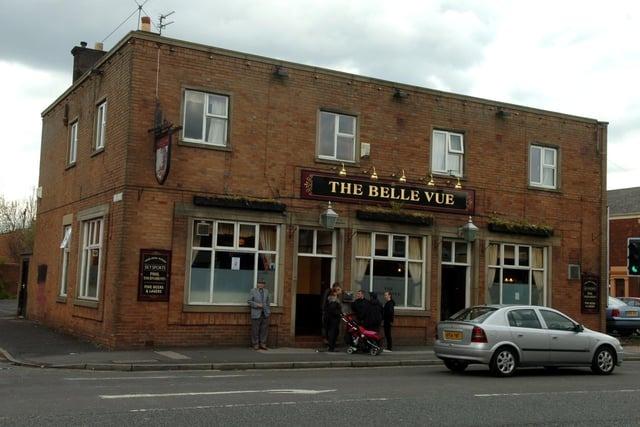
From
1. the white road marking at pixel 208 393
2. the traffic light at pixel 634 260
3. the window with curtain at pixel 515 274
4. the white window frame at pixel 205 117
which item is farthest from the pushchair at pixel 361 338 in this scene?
the white road marking at pixel 208 393

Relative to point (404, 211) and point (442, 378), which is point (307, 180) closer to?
point (404, 211)

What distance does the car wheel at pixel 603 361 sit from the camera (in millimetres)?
16031

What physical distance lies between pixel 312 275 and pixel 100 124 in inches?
286

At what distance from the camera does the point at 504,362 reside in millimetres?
14977

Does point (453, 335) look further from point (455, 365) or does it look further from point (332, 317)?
point (332, 317)

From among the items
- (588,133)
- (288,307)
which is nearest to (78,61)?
(288,307)

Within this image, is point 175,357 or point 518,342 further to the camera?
point 175,357

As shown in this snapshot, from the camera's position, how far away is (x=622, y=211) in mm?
50156

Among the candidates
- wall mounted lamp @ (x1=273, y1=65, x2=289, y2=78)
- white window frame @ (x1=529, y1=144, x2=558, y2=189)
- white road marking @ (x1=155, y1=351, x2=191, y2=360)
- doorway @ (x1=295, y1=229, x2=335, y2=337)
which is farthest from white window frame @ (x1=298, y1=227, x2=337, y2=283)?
white window frame @ (x1=529, y1=144, x2=558, y2=189)

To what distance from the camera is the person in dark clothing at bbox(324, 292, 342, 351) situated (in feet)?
62.9

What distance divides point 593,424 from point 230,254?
11639 mm

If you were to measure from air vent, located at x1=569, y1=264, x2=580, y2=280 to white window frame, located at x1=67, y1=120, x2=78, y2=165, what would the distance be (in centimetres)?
1580

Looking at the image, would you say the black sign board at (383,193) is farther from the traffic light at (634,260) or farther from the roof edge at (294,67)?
the traffic light at (634,260)

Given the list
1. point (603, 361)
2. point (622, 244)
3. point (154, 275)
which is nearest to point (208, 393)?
point (154, 275)
